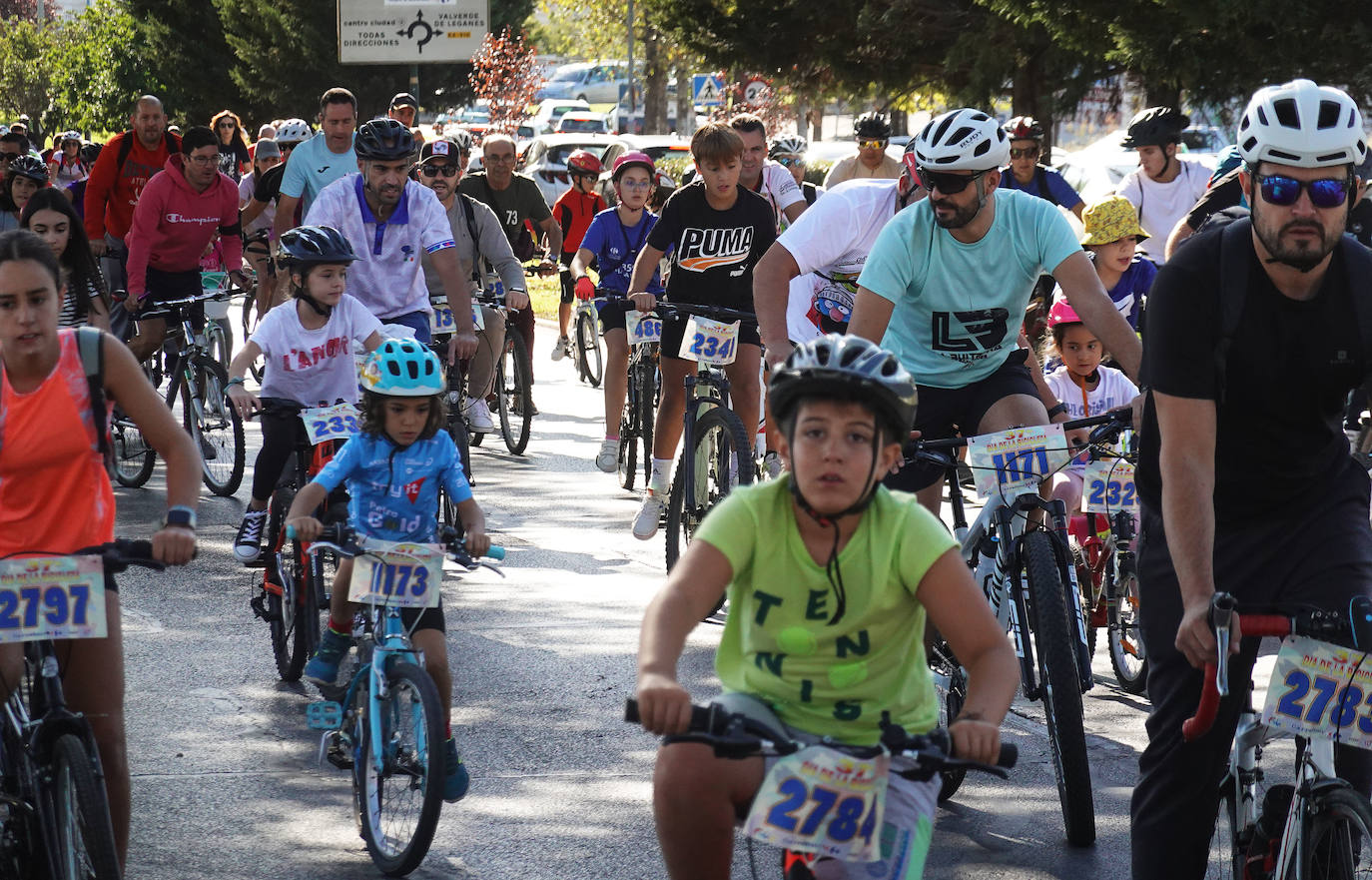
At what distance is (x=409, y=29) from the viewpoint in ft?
131

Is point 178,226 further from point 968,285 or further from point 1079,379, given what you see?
point 968,285

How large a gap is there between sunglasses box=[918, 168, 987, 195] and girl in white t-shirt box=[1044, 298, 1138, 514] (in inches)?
79.6

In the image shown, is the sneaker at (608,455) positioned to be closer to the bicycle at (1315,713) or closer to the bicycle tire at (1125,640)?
the bicycle tire at (1125,640)

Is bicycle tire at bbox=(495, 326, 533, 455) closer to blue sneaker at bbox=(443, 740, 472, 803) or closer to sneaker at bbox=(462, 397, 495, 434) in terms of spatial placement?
sneaker at bbox=(462, 397, 495, 434)

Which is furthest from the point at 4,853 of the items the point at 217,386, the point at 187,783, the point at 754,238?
the point at 217,386

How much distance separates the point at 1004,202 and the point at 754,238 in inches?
135

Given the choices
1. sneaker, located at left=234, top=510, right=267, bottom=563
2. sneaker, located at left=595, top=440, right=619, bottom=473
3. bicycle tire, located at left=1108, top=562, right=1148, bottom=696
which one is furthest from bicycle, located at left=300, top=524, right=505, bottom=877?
sneaker, located at left=595, top=440, right=619, bottom=473

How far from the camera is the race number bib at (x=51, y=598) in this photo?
4.38m

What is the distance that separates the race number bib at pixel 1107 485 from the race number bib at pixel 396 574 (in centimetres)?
280

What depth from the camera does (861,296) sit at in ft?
19.5

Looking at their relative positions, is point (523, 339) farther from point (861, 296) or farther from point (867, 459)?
point (867, 459)

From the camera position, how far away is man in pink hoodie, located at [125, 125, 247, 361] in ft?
39.4

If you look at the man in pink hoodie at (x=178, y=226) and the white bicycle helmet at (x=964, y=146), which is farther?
the man in pink hoodie at (x=178, y=226)

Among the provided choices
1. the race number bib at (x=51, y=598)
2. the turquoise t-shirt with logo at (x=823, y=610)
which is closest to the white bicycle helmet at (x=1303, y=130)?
the turquoise t-shirt with logo at (x=823, y=610)
